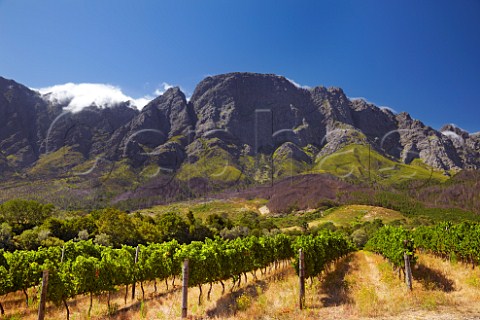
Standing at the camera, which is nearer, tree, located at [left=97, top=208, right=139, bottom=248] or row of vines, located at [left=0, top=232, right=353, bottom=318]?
row of vines, located at [left=0, top=232, right=353, bottom=318]

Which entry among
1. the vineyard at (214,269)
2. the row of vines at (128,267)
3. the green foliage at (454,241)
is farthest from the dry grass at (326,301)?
the green foliage at (454,241)

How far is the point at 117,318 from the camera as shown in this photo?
2106 cm

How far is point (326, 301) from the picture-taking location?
22031 mm

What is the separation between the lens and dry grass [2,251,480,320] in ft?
63.3

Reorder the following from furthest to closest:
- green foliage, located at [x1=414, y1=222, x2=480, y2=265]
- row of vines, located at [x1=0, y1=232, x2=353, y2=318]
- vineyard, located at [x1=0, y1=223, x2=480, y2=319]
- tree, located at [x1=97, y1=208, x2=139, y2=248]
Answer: tree, located at [x1=97, y1=208, x2=139, y2=248] < green foliage, located at [x1=414, y1=222, x2=480, y2=265] < vineyard, located at [x1=0, y1=223, x2=480, y2=319] < row of vines, located at [x1=0, y1=232, x2=353, y2=318]

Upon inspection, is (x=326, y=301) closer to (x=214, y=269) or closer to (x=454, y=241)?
(x=214, y=269)

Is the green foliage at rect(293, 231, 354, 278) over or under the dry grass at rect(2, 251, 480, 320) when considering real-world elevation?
over

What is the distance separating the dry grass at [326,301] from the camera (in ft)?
63.3

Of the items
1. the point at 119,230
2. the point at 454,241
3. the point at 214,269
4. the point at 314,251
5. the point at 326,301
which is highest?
Answer: the point at 119,230

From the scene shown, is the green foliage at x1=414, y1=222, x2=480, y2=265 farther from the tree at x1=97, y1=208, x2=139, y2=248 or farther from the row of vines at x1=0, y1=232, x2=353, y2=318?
the tree at x1=97, y1=208, x2=139, y2=248

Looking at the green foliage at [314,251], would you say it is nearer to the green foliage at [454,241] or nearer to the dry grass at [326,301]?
the dry grass at [326,301]

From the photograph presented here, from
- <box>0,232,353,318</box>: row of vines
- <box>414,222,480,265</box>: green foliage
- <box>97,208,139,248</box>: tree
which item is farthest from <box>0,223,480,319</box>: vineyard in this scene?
<box>97,208,139,248</box>: tree

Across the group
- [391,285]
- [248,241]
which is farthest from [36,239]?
[391,285]

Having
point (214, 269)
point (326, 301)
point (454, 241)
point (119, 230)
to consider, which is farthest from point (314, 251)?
point (119, 230)
